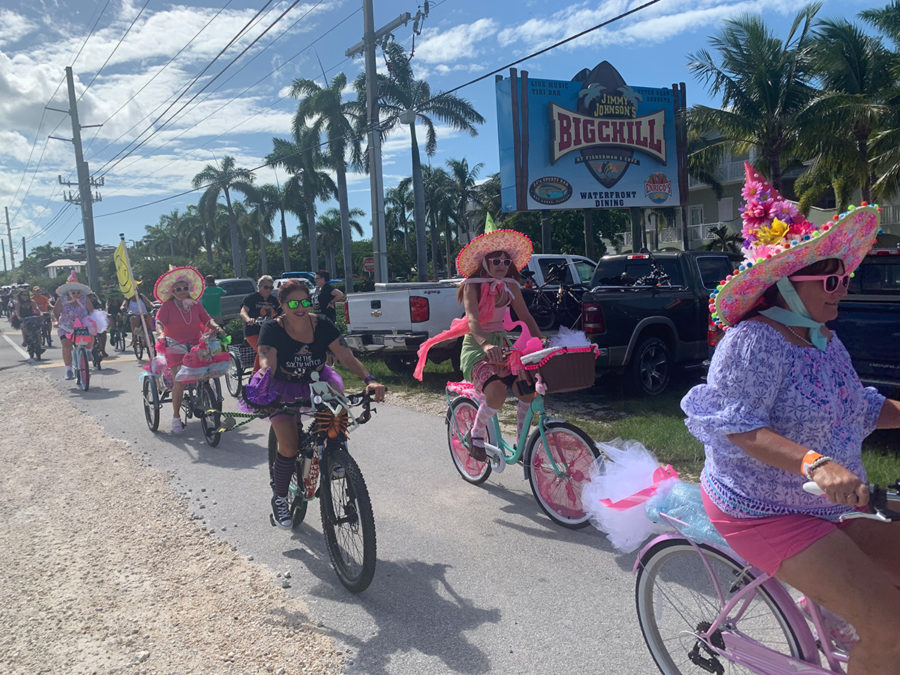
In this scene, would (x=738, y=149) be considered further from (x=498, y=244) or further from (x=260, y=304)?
(x=498, y=244)

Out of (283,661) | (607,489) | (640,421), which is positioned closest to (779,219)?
A: (607,489)

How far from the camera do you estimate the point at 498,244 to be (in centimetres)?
533

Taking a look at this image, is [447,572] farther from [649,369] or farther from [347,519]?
[649,369]

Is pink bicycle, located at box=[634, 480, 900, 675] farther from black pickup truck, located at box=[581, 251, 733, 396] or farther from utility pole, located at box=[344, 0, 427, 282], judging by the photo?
utility pole, located at box=[344, 0, 427, 282]

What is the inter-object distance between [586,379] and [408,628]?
6.90 ft

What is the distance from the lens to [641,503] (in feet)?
8.30

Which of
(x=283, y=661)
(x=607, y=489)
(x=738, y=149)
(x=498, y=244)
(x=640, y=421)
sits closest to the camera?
(x=607, y=489)

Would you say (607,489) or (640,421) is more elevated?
(607,489)

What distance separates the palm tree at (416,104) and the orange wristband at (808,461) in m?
25.5

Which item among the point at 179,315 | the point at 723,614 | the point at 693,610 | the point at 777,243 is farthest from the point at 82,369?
the point at 777,243

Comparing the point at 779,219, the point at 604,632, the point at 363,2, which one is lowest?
the point at 604,632

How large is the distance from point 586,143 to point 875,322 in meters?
14.2

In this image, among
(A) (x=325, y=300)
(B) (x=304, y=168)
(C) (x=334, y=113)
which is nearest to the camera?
(A) (x=325, y=300)

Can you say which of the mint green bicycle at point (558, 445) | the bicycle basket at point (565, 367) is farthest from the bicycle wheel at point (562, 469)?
the bicycle basket at point (565, 367)
